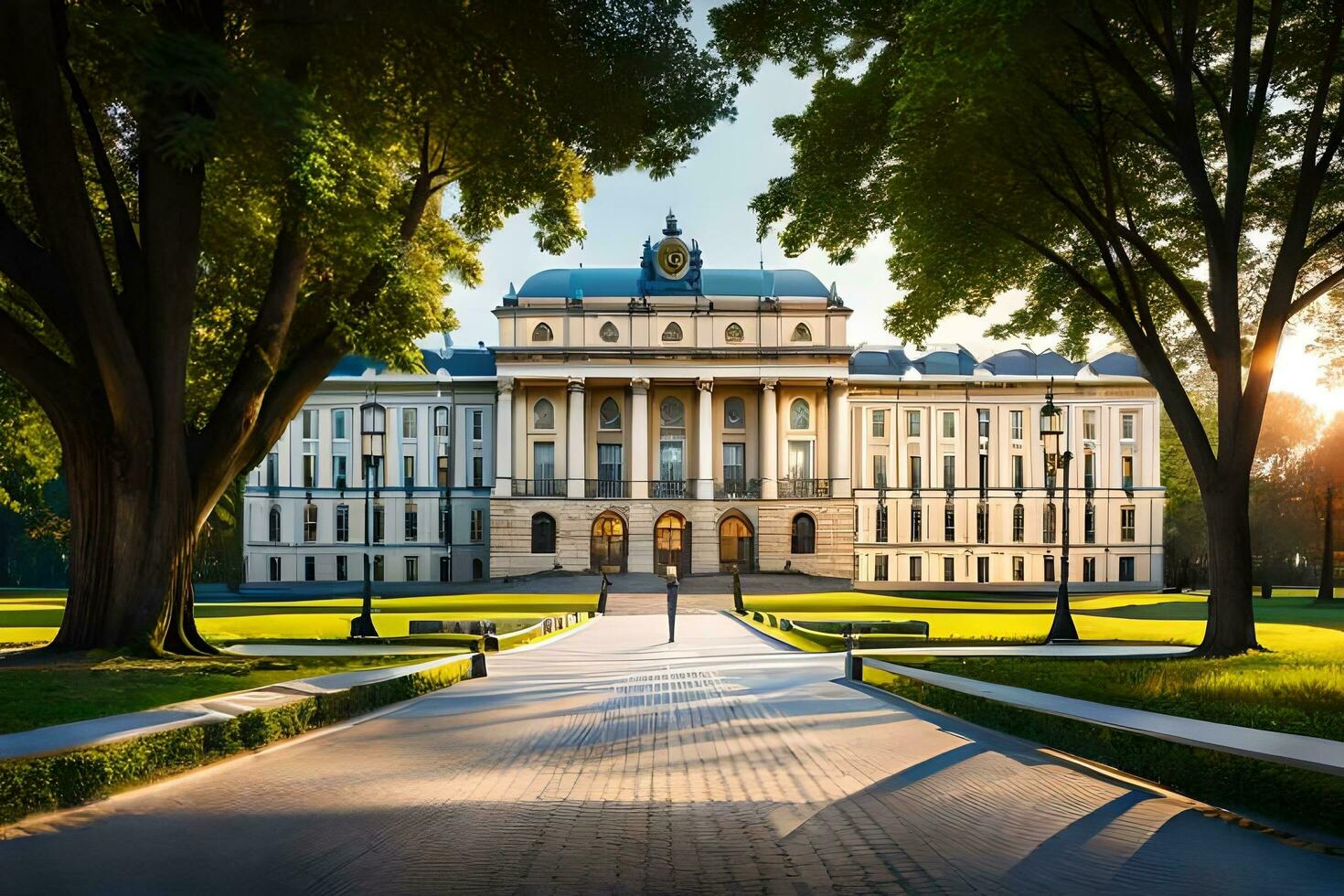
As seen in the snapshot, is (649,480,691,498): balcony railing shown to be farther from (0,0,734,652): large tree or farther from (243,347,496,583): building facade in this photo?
(0,0,734,652): large tree

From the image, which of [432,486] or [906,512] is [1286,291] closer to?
[906,512]

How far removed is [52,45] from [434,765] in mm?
9955

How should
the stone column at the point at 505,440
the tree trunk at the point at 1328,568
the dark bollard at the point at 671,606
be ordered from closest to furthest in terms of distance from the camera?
1. the dark bollard at the point at 671,606
2. the tree trunk at the point at 1328,568
3. the stone column at the point at 505,440

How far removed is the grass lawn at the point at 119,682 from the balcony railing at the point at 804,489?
52.5 m

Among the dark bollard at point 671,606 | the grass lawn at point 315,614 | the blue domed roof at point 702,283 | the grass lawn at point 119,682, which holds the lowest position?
the grass lawn at point 315,614

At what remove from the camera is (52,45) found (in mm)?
13008

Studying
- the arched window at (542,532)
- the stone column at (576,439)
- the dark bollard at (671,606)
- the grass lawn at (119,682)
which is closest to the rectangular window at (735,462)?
the stone column at (576,439)

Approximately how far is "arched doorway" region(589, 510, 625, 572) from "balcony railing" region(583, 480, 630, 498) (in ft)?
4.30

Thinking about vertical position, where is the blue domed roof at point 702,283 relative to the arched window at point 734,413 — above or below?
above

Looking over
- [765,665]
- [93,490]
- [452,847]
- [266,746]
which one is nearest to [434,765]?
[266,746]

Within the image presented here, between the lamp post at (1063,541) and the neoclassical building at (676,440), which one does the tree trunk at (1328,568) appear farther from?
the lamp post at (1063,541)

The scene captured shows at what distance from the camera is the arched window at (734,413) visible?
7044 cm

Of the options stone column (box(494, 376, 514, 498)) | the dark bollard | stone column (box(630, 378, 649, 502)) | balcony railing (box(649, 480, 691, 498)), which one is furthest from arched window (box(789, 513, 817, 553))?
the dark bollard

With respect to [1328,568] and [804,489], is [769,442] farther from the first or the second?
[1328,568]
